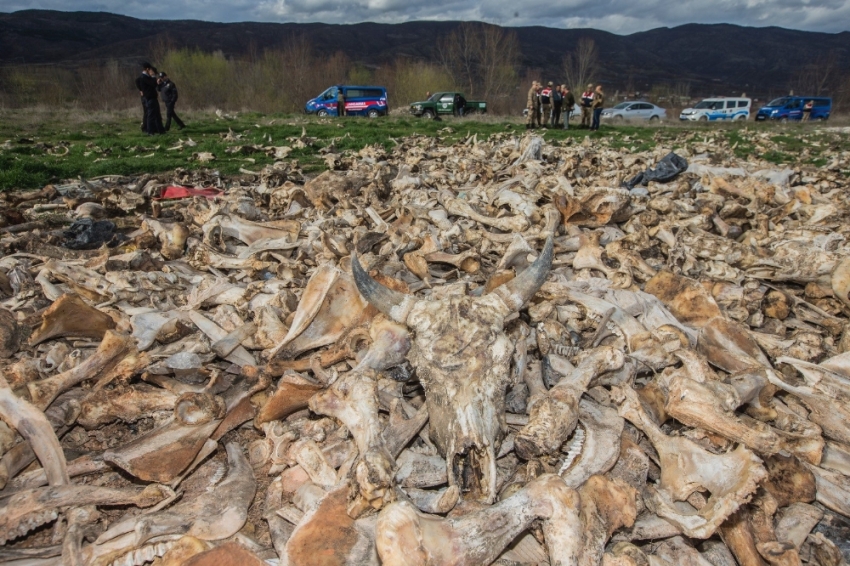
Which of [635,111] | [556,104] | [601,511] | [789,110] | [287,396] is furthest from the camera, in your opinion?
[635,111]

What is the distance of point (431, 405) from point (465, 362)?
0.85 feet

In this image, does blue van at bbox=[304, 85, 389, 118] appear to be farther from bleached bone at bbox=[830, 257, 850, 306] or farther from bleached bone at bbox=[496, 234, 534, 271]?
bleached bone at bbox=[830, 257, 850, 306]

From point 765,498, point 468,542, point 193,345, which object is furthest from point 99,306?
point 765,498

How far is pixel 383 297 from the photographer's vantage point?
107 inches

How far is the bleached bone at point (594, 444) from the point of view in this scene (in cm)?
222

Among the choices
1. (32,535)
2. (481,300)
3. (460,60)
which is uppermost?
(460,60)

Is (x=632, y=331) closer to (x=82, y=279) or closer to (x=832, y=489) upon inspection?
(x=832, y=489)

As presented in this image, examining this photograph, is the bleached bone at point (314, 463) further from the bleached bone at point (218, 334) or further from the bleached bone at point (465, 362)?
the bleached bone at point (218, 334)

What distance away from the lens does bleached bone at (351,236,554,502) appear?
214 cm

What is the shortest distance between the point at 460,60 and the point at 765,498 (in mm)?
66073

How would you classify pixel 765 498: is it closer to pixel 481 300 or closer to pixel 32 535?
pixel 481 300

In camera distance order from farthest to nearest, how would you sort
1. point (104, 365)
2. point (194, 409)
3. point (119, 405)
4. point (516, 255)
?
1. point (516, 255)
2. point (104, 365)
3. point (119, 405)
4. point (194, 409)

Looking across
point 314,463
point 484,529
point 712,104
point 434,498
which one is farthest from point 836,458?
point 712,104

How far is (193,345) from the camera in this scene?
3.21m
